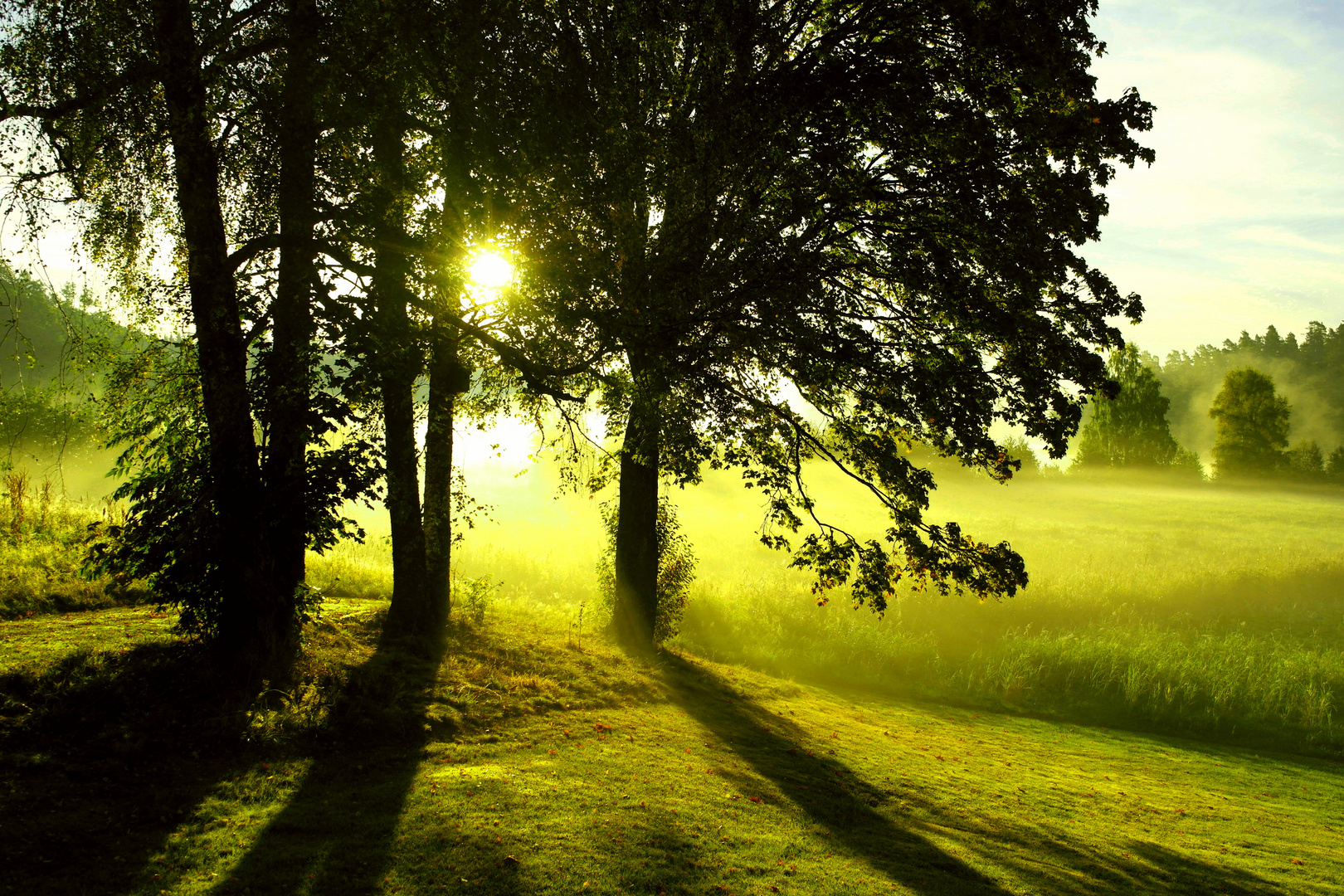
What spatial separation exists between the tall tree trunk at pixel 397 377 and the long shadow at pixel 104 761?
4137 mm

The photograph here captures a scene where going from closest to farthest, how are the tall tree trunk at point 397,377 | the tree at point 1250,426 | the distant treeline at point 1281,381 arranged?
1. the tall tree trunk at point 397,377
2. the tree at point 1250,426
3. the distant treeline at point 1281,381

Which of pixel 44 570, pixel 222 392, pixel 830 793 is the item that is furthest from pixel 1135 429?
pixel 44 570

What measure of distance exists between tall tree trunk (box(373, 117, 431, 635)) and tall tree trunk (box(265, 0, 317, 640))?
1.04m

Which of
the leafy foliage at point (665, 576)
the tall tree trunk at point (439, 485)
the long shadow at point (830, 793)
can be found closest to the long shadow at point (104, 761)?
the tall tree trunk at point (439, 485)

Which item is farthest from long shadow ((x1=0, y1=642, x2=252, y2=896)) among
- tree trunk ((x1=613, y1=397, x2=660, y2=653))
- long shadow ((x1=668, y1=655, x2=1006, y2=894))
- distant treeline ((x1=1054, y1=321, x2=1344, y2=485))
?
distant treeline ((x1=1054, y1=321, x2=1344, y2=485))

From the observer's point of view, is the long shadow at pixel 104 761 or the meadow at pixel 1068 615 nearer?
the long shadow at pixel 104 761

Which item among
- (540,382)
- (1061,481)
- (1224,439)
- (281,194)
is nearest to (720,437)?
(540,382)

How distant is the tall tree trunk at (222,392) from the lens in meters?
9.03

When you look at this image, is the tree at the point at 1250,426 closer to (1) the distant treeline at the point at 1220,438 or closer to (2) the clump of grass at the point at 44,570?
(1) the distant treeline at the point at 1220,438

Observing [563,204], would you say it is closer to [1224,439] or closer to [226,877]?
[226,877]

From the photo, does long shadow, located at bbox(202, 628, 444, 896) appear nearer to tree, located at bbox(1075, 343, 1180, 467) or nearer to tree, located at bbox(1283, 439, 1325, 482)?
tree, located at bbox(1075, 343, 1180, 467)

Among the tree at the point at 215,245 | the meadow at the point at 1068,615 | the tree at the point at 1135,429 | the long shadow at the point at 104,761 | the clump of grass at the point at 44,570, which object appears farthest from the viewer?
the tree at the point at 1135,429

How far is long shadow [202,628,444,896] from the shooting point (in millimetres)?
5402

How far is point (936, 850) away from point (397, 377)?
9.27 m
